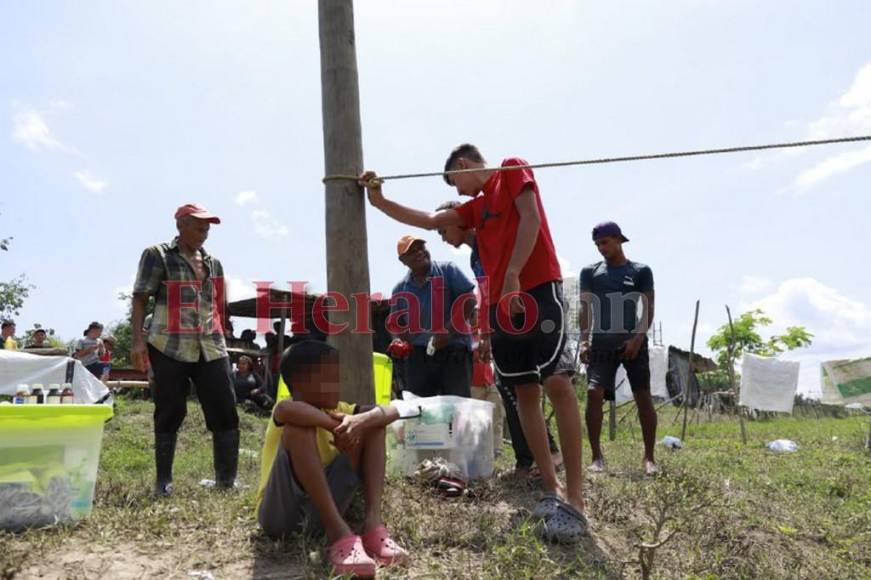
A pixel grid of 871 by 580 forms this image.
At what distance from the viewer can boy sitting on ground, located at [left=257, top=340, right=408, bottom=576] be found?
93.5 inches

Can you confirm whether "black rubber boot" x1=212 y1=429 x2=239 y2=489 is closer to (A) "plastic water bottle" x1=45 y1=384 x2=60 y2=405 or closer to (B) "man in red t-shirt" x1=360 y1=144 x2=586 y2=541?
(A) "plastic water bottle" x1=45 y1=384 x2=60 y2=405

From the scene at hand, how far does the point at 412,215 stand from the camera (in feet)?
10.7

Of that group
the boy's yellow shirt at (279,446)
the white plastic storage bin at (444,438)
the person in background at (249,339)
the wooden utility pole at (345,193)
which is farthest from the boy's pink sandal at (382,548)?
the person in background at (249,339)

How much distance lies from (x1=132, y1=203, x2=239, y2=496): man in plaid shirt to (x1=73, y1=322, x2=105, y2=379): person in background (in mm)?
6969

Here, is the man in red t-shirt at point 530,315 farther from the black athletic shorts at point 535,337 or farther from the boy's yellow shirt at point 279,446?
the boy's yellow shirt at point 279,446

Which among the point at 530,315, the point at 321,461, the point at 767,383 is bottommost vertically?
the point at 767,383

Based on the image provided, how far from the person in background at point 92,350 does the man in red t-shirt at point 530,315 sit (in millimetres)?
8362

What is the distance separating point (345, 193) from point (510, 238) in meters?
0.77

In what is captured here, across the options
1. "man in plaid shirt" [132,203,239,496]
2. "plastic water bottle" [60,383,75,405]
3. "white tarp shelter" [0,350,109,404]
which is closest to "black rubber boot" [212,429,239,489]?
"man in plaid shirt" [132,203,239,496]

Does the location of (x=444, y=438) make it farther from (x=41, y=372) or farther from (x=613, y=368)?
(x=41, y=372)

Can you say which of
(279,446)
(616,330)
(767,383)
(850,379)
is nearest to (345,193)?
(279,446)

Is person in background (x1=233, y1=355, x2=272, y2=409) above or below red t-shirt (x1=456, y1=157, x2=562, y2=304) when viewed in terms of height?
below

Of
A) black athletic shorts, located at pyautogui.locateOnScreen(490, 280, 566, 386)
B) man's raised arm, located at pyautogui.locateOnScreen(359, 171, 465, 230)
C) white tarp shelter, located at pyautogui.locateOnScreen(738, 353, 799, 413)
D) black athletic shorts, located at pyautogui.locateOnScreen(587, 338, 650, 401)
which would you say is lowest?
white tarp shelter, located at pyautogui.locateOnScreen(738, 353, 799, 413)

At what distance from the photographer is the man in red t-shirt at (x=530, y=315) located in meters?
2.83
